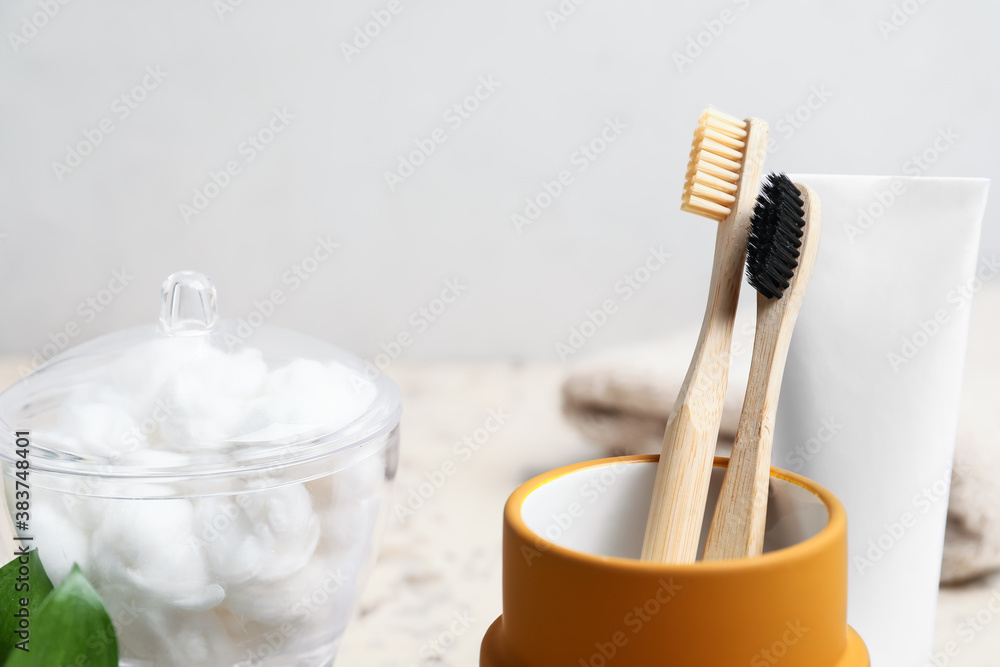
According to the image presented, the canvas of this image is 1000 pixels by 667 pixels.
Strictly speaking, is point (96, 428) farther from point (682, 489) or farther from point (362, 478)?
point (682, 489)

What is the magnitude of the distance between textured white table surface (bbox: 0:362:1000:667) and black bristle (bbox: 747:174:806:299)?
0.22 metres

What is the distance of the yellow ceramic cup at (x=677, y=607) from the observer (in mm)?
250

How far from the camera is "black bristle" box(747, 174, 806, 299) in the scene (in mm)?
305

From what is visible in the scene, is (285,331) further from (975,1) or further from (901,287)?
(975,1)

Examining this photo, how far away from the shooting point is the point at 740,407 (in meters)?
0.62

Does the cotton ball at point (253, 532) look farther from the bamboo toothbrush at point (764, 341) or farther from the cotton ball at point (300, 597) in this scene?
the bamboo toothbrush at point (764, 341)

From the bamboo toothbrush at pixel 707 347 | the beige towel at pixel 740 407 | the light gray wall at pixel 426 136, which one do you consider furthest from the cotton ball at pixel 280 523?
the light gray wall at pixel 426 136

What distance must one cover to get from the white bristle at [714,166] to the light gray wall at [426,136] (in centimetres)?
42

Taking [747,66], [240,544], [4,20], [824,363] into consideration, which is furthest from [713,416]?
[4,20]

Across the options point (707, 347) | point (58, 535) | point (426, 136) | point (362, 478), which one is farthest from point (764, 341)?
point (426, 136)

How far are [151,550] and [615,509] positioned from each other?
0.60ft

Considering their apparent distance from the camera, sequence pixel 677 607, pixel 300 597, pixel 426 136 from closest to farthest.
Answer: pixel 677 607
pixel 300 597
pixel 426 136

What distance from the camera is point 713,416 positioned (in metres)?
0.32

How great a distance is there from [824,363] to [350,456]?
0.21 meters
